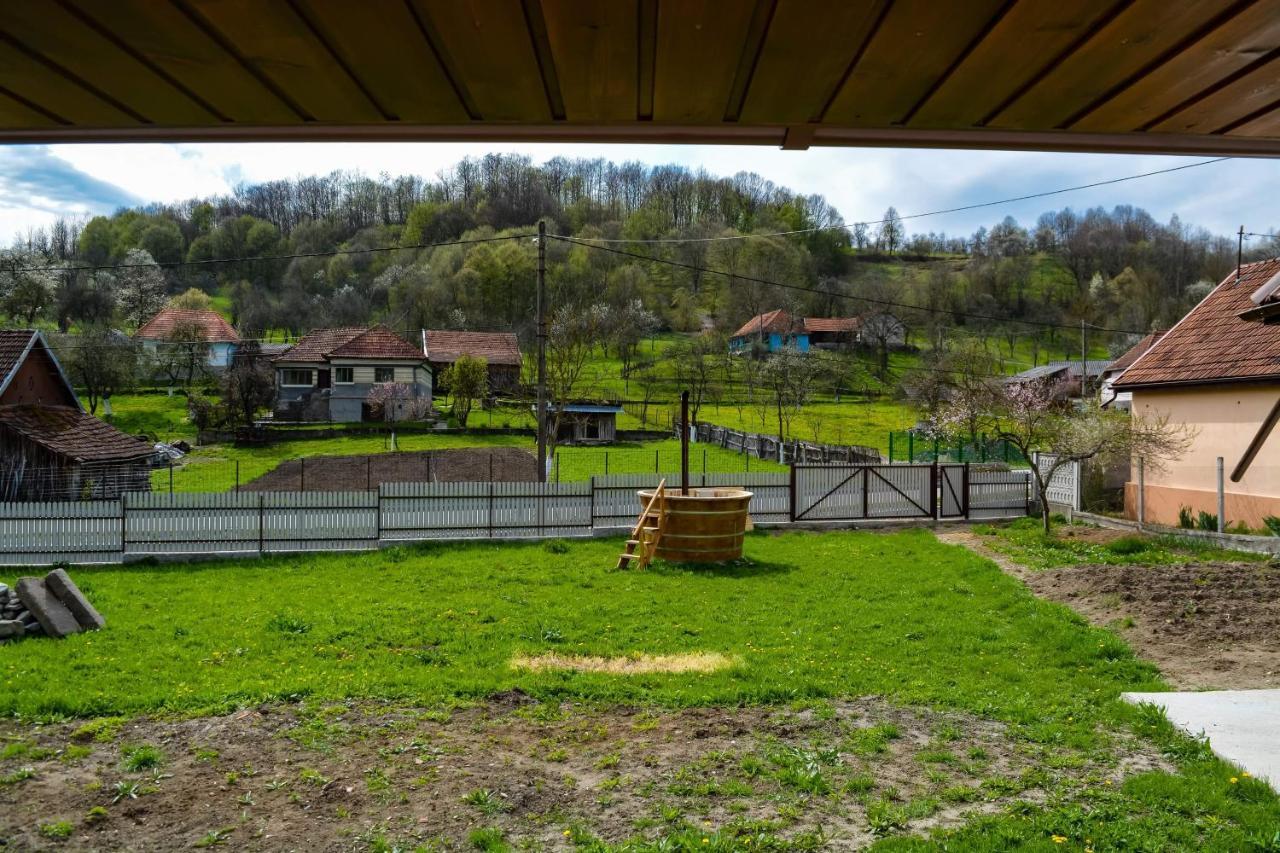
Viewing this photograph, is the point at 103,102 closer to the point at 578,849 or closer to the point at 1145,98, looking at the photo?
the point at 1145,98

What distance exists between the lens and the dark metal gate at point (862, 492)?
71.3 ft

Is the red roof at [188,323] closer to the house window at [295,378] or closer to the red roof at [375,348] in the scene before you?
the house window at [295,378]

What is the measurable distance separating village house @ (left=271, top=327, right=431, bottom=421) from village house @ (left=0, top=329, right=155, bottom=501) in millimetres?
23910

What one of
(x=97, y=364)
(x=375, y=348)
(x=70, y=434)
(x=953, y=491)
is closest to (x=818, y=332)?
(x=375, y=348)

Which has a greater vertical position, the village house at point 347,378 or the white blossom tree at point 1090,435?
the village house at point 347,378

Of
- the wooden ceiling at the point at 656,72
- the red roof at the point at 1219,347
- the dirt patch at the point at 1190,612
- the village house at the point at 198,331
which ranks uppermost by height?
the village house at the point at 198,331

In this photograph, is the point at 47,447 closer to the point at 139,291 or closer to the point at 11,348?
the point at 11,348

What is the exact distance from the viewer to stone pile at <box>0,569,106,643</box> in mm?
10656

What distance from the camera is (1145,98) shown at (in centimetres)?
249

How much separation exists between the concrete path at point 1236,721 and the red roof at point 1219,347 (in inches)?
531

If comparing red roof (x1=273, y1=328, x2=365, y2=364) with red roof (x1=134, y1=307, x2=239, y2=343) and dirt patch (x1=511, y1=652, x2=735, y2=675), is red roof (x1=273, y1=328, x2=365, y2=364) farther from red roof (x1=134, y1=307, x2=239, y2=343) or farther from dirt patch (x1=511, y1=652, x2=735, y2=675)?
dirt patch (x1=511, y1=652, x2=735, y2=675)

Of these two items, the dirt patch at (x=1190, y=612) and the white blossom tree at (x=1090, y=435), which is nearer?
the dirt patch at (x=1190, y=612)

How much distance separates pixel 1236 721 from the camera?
267 inches

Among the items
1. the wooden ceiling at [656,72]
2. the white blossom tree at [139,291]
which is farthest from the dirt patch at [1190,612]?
the white blossom tree at [139,291]
